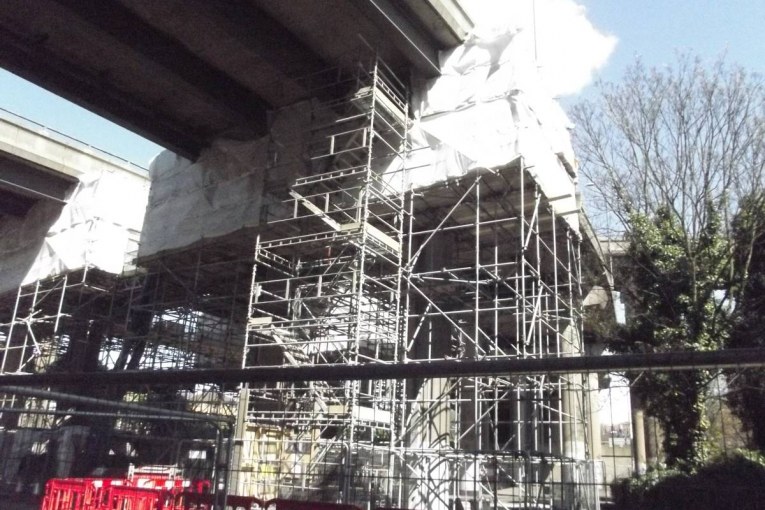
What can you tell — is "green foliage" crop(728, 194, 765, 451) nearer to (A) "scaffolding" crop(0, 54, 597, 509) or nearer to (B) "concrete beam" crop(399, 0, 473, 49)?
(A) "scaffolding" crop(0, 54, 597, 509)

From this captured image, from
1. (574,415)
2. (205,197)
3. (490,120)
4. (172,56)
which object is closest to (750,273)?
(574,415)

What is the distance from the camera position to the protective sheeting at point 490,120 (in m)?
13.4

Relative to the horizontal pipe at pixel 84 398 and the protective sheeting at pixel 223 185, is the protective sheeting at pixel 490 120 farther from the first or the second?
the horizontal pipe at pixel 84 398

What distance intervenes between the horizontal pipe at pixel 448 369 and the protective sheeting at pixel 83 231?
57.8 ft

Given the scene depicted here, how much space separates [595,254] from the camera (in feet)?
64.2

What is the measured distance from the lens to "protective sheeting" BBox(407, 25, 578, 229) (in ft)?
44.0

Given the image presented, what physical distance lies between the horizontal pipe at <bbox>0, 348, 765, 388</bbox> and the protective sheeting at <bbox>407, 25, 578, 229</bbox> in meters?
9.69

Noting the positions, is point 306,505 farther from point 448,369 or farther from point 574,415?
point 574,415

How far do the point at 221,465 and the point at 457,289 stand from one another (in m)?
11.2

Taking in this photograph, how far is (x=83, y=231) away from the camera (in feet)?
71.1

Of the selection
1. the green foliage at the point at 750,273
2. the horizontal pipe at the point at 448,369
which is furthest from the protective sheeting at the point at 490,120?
the horizontal pipe at the point at 448,369

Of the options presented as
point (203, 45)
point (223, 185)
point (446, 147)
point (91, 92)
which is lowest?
point (446, 147)

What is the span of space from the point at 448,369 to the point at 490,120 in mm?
10877

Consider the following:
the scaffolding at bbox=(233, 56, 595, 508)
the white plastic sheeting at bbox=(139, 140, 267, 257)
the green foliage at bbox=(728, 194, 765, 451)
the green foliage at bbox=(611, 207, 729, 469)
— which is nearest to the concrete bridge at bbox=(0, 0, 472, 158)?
the scaffolding at bbox=(233, 56, 595, 508)
